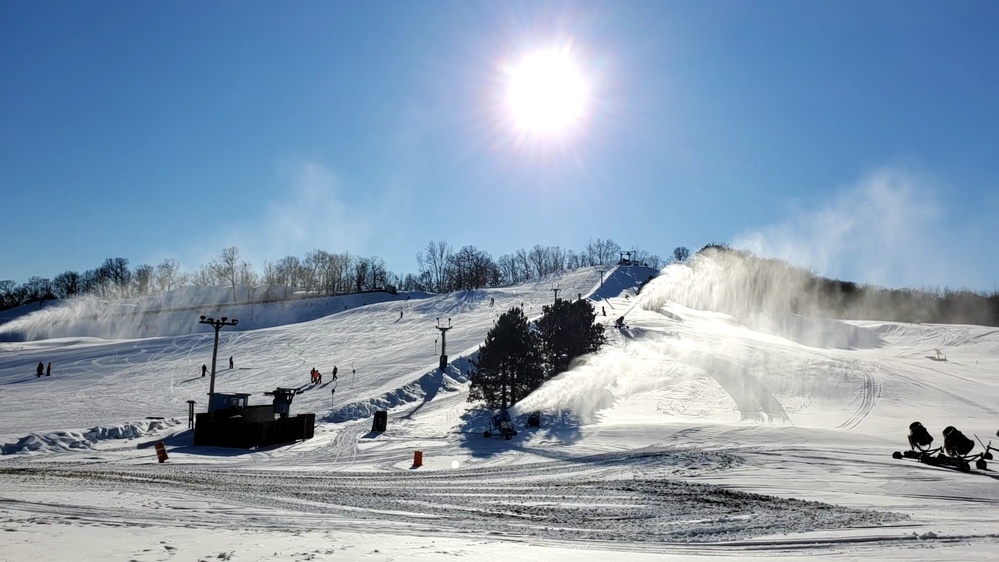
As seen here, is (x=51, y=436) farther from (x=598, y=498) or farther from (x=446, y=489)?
(x=598, y=498)

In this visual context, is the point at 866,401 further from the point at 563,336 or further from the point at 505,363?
the point at 505,363

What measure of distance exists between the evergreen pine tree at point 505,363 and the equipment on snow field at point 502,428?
556 centimetres

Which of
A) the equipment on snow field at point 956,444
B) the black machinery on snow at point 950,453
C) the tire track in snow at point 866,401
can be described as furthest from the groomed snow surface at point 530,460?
the equipment on snow field at point 956,444

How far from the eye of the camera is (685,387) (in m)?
39.9

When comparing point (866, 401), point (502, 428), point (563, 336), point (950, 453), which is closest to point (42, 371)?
point (563, 336)

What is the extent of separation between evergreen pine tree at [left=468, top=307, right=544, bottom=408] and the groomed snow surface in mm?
1480

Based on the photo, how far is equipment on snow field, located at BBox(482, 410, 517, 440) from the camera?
28016 millimetres

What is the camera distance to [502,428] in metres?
28.3

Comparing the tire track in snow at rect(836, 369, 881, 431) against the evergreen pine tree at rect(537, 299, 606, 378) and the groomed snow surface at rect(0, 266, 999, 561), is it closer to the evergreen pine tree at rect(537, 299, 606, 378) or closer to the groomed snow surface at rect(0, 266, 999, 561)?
the groomed snow surface at rect(0, 266, 999, 561)

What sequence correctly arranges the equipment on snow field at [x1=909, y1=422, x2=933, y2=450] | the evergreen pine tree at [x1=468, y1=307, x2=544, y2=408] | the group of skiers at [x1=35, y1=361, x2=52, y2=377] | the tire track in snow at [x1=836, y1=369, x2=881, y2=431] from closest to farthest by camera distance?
1. the equipment on snow field at [x1=909, y1=422, x2=933, y2=450]
2. the tire track in snow at [x1=836, y1=369, x2=881, y2=431]
3. the evergreen pine tree at [x1=468, y1=307, x2=544, y2=408]
4. the group of skiers at [x1=35, y1=361, x2=52, y2=377]

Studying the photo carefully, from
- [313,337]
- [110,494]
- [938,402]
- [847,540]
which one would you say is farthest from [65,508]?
[313,337]

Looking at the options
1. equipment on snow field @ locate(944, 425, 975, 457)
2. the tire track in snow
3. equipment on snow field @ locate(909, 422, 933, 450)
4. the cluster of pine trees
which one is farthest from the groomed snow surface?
the cluster of pine trees

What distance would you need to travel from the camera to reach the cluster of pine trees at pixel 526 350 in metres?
35.6

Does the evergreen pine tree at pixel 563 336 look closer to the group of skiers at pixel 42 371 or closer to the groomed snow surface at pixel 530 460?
the groomed snow surface at pixel 530 460
